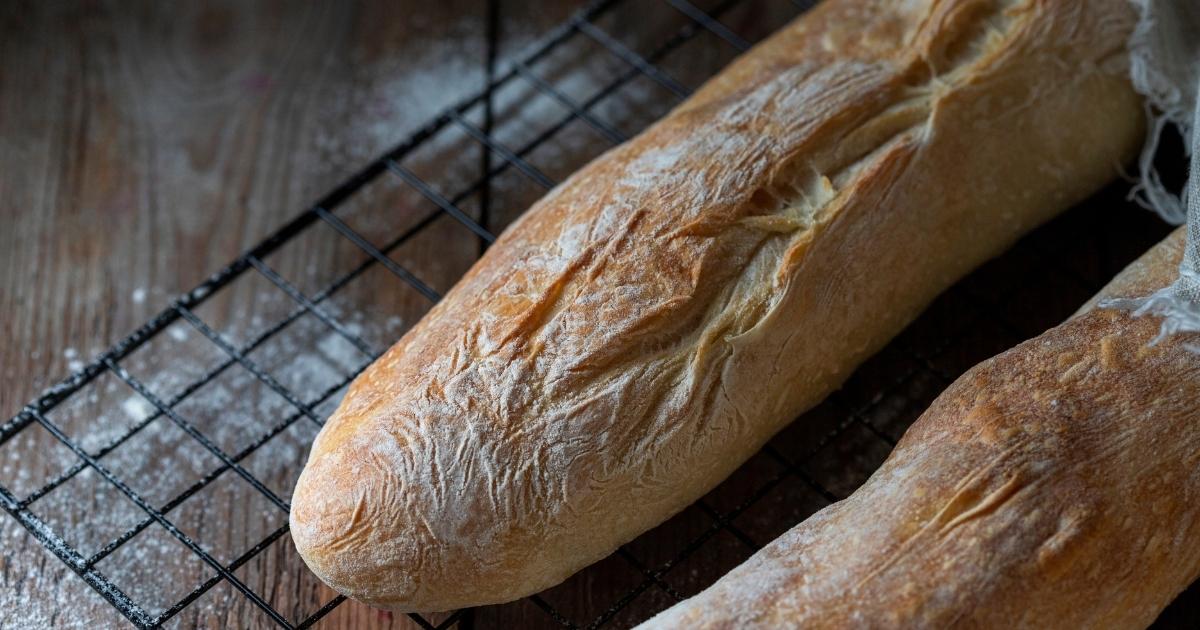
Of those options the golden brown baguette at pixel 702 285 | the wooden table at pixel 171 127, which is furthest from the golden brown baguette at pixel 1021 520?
the wooden table at pixel 171 127

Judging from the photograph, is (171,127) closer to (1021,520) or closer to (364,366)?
(364,366)

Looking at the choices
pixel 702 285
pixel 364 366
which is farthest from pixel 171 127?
pixel 702 285

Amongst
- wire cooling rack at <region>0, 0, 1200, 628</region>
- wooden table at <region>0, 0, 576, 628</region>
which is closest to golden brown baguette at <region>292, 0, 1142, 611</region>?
wire cooling rack at <region>0, 0, 1200, 628</region>

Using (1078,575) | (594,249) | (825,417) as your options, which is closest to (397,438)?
(594,249)

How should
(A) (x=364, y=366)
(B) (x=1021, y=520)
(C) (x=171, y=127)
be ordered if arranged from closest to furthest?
(B) (x=1021, y=520) < (A) (x=364, y=366) < (C) (x=171, y=127)

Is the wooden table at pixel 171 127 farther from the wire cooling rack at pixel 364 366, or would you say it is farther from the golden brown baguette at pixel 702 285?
the golden brown baguette at pixel 702 285

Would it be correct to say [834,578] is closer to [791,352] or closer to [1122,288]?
[791,352]

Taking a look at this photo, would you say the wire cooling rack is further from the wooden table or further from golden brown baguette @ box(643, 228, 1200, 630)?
golden brown baguette @ box(643, 228, 1200, 630)
